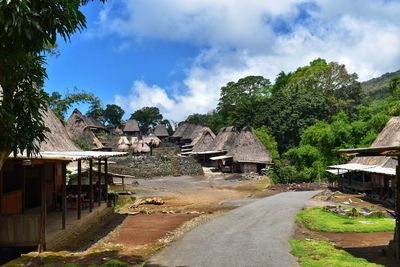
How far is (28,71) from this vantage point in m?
9.12

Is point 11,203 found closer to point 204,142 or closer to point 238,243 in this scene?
point 238,243

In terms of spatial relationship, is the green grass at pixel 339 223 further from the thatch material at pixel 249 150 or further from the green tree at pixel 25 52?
the thatch material at pixel 249 150

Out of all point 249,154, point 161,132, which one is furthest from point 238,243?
point 161,132

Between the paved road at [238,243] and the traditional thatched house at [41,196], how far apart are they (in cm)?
409

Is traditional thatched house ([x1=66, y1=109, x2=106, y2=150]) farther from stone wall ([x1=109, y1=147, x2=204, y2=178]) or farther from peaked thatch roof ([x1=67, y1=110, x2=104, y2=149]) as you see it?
stone wall ([x1=109, y1=147, x2=204, y2=178])

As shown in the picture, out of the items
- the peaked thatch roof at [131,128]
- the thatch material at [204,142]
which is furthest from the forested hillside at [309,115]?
the peaked thatch roof at [131,128]

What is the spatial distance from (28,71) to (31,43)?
146 cm

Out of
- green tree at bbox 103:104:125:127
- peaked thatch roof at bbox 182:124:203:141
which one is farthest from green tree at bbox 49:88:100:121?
green tree at bbox 103:104:125:127

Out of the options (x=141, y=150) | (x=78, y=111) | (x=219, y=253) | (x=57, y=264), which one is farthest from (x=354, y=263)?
(x=141, y=150)

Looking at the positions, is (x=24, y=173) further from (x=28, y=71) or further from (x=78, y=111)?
(x=78, y=111)

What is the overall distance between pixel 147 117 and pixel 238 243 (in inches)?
4469

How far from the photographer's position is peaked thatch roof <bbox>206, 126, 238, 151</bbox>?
61.2 metres

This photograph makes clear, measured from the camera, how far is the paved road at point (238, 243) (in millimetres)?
12711

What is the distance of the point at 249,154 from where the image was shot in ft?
175
